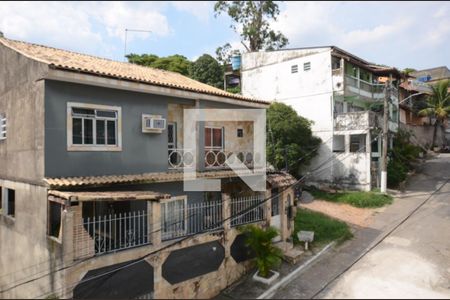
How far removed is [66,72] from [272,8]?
28855 mm

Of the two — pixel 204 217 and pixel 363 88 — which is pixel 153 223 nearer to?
pixel 204 217

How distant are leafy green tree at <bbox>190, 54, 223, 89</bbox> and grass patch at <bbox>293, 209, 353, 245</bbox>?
Answer: 1688 cm

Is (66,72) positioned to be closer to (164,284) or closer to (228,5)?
(164,284)

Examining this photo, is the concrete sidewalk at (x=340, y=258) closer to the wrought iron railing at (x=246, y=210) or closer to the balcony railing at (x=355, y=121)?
the wrought iron railing at (x=246, y=210)

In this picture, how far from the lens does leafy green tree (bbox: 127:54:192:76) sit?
33938mm

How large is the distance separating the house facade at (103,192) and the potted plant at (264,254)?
0.77m

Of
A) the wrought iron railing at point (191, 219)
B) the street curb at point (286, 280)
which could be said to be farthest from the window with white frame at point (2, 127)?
the street curb at point (286, 280)

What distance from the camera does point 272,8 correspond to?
34.2 meters

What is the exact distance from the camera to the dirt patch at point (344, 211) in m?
17.9

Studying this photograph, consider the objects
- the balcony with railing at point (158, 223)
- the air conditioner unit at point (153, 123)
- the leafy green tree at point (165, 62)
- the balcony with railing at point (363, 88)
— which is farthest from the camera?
the leafy green tree at point (165, 62)

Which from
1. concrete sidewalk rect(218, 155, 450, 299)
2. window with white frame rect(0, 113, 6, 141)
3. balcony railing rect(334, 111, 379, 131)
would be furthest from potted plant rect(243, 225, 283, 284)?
balcony railing rect(334, 111, 379, 131)

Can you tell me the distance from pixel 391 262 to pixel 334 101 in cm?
1301

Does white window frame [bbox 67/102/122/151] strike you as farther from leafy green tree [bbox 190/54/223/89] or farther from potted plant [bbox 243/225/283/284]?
leafy green tree [bbox 190/54/223/89]

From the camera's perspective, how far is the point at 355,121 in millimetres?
22578
